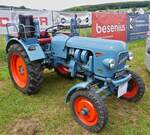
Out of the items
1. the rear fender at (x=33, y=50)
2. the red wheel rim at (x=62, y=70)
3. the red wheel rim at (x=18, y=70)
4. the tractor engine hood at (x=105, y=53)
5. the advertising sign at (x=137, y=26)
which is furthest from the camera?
the advertising sign at (x=137, y=26)

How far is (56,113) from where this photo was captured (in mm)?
3939

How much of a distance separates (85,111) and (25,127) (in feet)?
3.16

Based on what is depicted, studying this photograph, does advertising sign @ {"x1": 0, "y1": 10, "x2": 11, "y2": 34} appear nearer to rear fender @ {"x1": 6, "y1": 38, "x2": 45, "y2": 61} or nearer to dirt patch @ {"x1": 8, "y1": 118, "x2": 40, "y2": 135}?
rear fender @ {"x1": 6, "y1": 38, "x2": 45, "y2": 61}

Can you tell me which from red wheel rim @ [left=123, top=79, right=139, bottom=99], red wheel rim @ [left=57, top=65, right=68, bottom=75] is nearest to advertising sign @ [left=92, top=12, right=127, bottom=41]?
red wheel rim @ [left=57, top=65, right=68, bottom=75]

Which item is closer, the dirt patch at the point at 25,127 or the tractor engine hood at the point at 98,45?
the dirt patch at the point at 25,127

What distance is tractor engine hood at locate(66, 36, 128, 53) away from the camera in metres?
3.53

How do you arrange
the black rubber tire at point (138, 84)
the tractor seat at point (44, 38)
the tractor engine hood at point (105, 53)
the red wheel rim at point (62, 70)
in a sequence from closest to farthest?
the tractor engine hood at point (105, 53)
the black rubber tire at point (138, 84)
the tractor seat at point (44, 38)
the red wheel rim at point (62, 70)

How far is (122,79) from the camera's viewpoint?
3680 millimetres

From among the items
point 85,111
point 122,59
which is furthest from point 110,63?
point 85,111

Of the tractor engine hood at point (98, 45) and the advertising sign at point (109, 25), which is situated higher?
the advertising sign at point (109, 25)

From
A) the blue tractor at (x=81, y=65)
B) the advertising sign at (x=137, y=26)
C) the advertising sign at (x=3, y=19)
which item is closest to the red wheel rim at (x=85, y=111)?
the blue tractor at (x=81, y=65)

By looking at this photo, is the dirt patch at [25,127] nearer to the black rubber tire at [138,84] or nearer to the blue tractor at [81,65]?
the blue tractor at [81,65]

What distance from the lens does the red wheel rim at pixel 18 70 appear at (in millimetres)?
4809

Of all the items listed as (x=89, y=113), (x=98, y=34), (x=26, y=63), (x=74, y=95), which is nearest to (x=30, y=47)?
(x=26, y=63)
